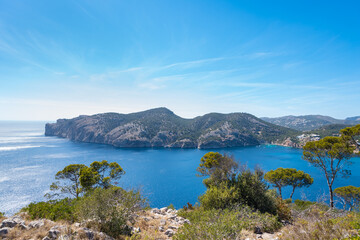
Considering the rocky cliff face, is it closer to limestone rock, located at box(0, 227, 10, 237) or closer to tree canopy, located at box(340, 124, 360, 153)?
tree canopy, located at box(340, 124, 360, 153)

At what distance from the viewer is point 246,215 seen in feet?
35.6

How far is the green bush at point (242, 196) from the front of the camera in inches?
517

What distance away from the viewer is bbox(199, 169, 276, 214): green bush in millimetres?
13140

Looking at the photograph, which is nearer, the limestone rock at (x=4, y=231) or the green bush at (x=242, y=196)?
the limestone rock at (x=4, y=231)

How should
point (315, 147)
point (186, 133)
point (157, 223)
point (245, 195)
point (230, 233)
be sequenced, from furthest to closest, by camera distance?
point (186, 133)
point (315, 147)
point (245, 195)
point (157, 223)
point (230, 233)

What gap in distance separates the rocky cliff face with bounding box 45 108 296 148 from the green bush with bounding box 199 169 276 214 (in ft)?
381

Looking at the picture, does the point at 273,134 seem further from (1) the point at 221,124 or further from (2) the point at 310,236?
(2) the point at 310,236

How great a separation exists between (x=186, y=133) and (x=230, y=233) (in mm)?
149977

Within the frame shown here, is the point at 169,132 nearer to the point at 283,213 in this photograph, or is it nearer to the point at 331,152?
the point at 331,152

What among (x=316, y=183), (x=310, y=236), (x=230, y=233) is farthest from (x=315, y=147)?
(x=316, y=183)

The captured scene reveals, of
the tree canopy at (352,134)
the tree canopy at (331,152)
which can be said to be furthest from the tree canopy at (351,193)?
the tree canopy at (352,134)

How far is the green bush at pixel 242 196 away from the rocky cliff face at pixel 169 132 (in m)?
116

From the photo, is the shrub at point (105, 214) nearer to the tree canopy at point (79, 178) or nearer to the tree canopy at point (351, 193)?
the tree canopy at point (79, 178)

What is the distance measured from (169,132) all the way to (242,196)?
139588 mm
